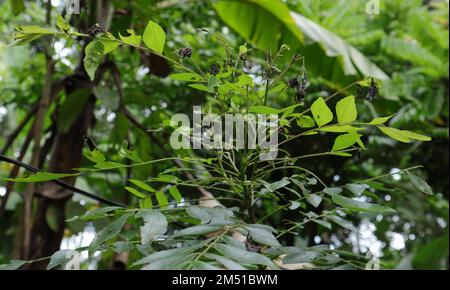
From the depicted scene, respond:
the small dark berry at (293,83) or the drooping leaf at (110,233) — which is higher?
the small dark berry at (293,83)

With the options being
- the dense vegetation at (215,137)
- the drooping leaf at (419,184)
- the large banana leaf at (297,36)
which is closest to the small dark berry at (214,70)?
the dense vegetation at (215,137)

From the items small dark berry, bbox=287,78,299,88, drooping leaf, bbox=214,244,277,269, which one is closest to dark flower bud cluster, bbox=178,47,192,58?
small dark berry, bbox=287,78,299,88

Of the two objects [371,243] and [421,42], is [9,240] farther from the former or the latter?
[421,42]

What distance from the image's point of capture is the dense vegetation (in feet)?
1.93

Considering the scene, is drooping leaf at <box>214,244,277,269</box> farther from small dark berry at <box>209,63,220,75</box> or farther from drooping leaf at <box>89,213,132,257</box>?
small dark berry at <box>209,63,220,75</box>

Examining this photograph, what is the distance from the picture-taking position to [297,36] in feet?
4.46

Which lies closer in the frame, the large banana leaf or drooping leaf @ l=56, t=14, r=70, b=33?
drooping leaf @ l=56, t=14, r=70, b=33

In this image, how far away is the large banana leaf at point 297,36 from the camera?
1344 millimetres

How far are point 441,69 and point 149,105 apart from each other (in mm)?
1424

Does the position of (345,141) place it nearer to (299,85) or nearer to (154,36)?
(299,85)

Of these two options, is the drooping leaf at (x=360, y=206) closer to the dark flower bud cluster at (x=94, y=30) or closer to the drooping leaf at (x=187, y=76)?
the drooping leaf at (x=187, y=76)

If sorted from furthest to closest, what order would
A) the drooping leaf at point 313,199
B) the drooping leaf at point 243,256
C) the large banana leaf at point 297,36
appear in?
the large banana leaf at point 297,36, the drooping leaf at point 313,199, the drooping leaf at point 243,256

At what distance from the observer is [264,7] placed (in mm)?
1435
